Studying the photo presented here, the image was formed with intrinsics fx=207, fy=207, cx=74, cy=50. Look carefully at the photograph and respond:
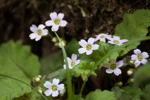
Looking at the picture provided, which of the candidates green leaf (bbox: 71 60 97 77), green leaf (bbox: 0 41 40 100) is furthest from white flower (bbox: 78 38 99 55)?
green leaf (bbox: 0 41 40 100)

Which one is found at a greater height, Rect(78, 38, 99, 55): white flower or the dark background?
the dark background

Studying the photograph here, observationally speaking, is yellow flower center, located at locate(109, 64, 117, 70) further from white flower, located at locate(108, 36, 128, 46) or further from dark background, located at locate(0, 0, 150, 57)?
dark background, located at locate(0, 0, 150, 57)

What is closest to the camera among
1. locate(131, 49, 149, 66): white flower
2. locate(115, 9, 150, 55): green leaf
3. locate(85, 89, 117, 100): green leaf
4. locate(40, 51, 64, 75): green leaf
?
locate(85, 89, 117, 100): green leaf

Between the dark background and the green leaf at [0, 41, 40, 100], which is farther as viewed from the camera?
the green leaf at [0, 41, 40, 100]

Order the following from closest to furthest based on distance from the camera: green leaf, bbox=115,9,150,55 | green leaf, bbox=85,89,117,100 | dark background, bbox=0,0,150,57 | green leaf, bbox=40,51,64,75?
1. green leaf, bbox=85,89,117,100
2. green leaf, bbox=115,9,150,55
3. dark background, bbox=0,0,150,57
4. green leaf, bbox=40,51,64,75

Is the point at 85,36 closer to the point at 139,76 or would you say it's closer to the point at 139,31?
the point at 139,31

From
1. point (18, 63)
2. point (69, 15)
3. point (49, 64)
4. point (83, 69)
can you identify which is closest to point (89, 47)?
point (83, 69)

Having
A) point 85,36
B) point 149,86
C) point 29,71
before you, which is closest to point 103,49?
point 149,86
